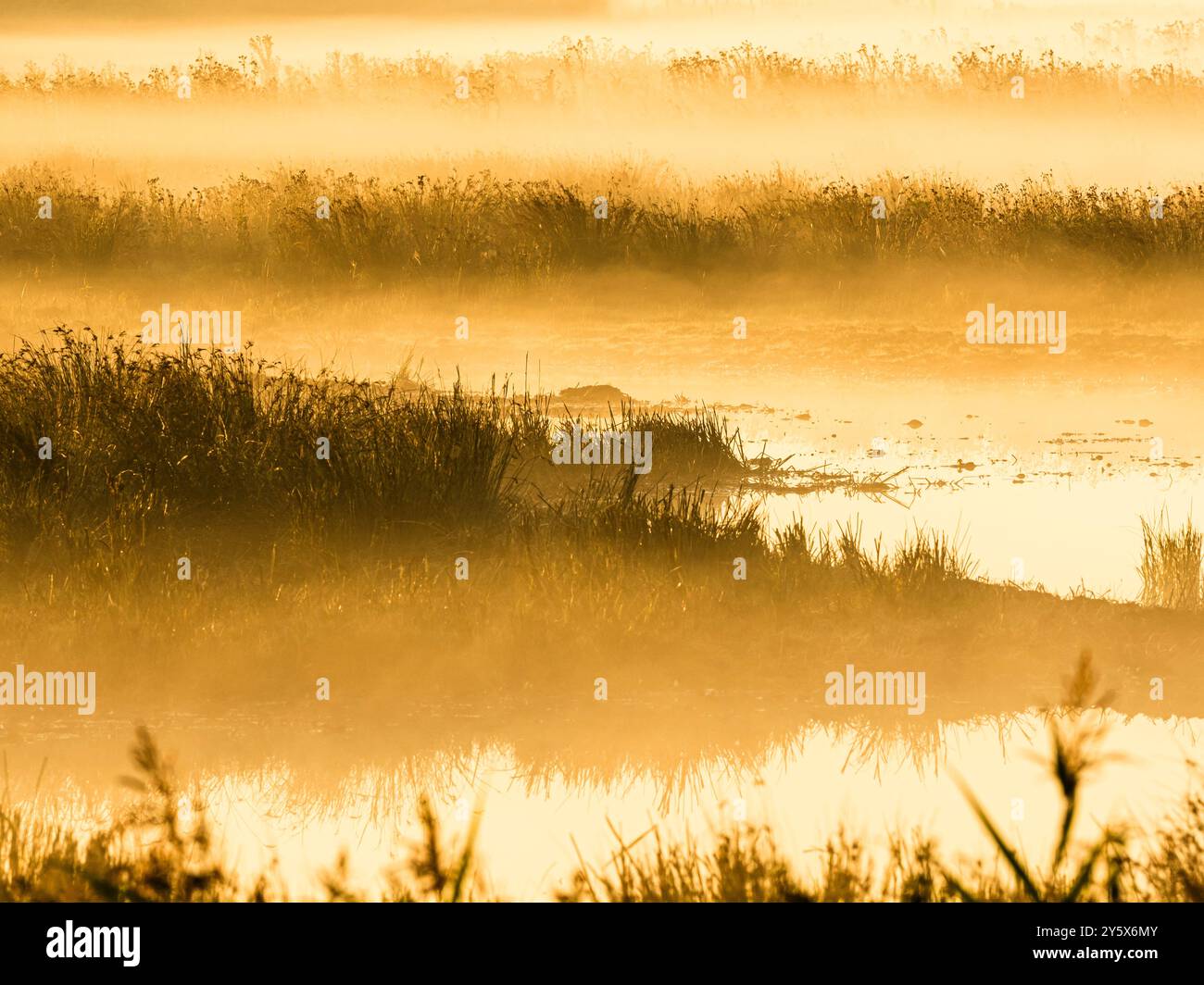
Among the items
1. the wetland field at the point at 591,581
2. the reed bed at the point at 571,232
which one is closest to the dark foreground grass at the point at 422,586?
the wetland field at the point at 591,581

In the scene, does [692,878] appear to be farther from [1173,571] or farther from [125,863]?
[1173,571]

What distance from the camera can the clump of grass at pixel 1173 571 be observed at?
24.8ft

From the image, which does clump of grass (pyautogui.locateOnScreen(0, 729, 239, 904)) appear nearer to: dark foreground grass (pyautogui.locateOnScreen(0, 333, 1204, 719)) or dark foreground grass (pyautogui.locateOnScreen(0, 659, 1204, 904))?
dark foreground grass (pyautogui.locateOnScreen(0, 659, 1204, 904))

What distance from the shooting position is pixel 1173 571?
764 cm

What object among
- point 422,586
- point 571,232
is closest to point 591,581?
point 422,586

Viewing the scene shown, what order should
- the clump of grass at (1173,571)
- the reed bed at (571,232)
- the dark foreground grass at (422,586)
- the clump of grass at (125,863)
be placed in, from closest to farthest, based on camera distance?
the clump of grass at (125,863)
the dark foreground grass at (422,586)
the clump of grass at (1173,571)
the reed bed at (571,232)

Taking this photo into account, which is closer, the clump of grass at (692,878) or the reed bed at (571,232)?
the clump of grass at (692,878)

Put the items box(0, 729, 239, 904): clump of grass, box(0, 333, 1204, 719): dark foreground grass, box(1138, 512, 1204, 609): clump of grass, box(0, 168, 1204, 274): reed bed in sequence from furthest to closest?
box(0, 168, 1204, 274): reed bed
box(1138, 512, 1204, 609): clump of grass
box(0, 333, 1204, 719): dark foreground grass
box(0, 729, 239, 904): clump of grass

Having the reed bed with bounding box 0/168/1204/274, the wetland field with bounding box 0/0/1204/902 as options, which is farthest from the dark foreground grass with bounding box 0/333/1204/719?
the reed bed with bounding box 0/168/1204/274

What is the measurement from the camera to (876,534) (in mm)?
8641

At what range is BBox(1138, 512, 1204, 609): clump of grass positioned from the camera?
7555 millimetres

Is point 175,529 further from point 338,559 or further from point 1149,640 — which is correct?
point 1149,640

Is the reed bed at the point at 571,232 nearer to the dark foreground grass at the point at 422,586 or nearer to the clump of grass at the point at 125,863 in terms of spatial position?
the dark foreground grass at the point at 422,586

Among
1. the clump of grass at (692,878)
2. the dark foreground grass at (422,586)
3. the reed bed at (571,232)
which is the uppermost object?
the reed bed at (571,232)
